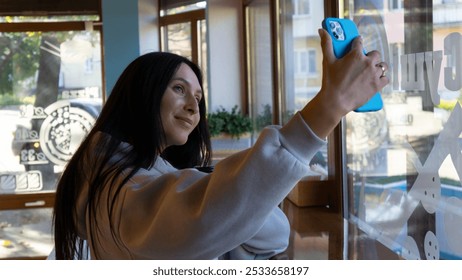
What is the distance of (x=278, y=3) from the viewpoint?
3447mm

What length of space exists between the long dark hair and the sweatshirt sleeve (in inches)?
2.4

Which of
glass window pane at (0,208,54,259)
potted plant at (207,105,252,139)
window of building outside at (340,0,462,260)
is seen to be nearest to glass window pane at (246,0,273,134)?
potted plant at (207,105,252,139)

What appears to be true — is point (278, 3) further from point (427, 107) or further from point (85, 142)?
point (85, 142)

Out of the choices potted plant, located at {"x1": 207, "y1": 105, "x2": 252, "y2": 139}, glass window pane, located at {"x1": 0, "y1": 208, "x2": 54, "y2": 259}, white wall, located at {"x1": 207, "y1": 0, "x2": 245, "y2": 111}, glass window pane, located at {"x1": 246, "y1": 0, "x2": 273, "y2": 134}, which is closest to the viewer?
glass window pane, located at {"x1": 246, "y1": 0, "x2": 273, "y2": 134}

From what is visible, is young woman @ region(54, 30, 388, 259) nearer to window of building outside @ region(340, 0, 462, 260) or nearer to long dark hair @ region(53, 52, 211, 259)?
long dark hair @ region(53, 52, 211, 259)

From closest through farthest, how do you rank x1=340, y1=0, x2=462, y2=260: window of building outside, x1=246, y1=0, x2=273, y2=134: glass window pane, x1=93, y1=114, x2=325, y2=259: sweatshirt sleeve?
x1=93, y1=114, x2=325, y2=259: sweatshirt sleeve, x1=340, y1=0, x2=462, y2=260: window of building outside, x1=246, y1=0, x2=273, y2=134: glass window pane

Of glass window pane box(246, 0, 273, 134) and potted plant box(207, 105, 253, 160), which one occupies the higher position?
glass window pane box(246, 0, 273, 134)

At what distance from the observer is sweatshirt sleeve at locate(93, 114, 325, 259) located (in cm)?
50

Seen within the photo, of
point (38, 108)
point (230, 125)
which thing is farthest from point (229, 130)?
point (38, 108)

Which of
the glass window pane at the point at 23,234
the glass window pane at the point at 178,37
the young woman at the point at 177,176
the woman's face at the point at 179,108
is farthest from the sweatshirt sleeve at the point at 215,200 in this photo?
the glass window pane at the point at 178,37

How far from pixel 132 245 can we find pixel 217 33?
4.66m

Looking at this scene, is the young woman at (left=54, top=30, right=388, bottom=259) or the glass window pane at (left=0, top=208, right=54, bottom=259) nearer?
the young woman at (left=54, top=30, right=388, bottom=259)

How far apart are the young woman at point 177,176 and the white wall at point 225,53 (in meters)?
4.38

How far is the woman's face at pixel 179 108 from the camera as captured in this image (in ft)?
2.28
